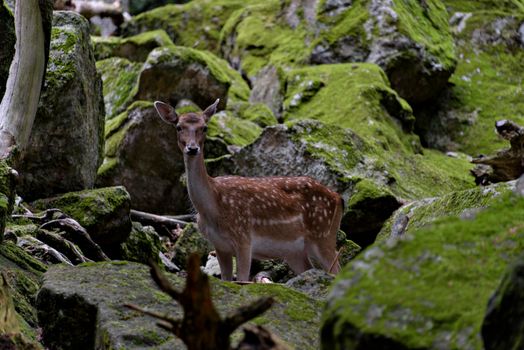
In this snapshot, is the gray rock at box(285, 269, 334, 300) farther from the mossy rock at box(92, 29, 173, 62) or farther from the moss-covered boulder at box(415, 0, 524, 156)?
the mossy rock at box(92, 29, 173, 62)

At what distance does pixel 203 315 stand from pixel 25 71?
5.49 metres

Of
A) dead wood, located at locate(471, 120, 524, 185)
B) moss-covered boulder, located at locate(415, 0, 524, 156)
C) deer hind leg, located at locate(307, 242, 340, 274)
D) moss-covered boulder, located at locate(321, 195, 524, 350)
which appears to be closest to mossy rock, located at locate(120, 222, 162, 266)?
deer hind leg, located at locate(307, 242, 340, 274)

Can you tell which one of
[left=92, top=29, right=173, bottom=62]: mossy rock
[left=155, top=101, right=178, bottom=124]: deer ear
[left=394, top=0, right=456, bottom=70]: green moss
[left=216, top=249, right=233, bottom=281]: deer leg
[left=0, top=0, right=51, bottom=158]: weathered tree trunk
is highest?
[left=0, top=0, right=51, bottom=158]: weathered tree trunk

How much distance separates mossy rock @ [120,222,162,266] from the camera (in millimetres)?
8883

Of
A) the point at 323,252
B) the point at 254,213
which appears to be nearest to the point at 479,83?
the point at 323,252

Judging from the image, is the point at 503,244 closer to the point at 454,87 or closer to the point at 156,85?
the point at 156,85

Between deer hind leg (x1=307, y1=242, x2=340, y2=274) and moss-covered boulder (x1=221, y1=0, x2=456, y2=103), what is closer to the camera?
deer hind leg (x1=307, y1=242, x2=340, y2=274)

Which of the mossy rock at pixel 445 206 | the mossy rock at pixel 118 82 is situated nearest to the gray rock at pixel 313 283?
the mossy rock at pixel 445 206

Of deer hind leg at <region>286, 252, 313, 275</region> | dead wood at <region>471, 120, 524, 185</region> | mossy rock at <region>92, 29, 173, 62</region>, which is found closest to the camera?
deer hind leg at <region>286, 252, 313, 275</region>

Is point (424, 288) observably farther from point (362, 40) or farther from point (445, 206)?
point (362, 40)

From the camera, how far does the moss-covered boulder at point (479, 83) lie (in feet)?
51.9

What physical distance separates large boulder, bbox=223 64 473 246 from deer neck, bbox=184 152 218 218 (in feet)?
7.33

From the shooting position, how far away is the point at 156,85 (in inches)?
542

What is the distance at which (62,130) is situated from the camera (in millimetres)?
9281
